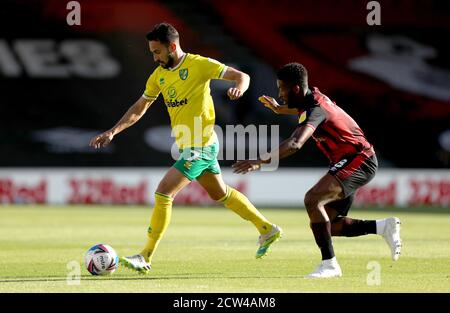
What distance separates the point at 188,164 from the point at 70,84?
19.0m

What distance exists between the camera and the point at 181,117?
11.1m

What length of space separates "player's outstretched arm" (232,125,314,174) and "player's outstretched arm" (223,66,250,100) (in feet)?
2.60

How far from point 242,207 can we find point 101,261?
1.97 m

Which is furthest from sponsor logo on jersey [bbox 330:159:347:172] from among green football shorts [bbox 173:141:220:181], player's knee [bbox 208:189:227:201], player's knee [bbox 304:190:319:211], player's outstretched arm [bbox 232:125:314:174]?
player's knee [bbox 208:189:227:201]

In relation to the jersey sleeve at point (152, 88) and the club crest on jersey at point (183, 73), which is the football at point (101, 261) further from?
the club crest on jersey at point (183, 73)

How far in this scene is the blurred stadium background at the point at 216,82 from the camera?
95.7 ft

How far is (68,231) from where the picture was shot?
17.4 meters

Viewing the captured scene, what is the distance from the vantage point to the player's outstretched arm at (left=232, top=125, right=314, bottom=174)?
29.9 feet

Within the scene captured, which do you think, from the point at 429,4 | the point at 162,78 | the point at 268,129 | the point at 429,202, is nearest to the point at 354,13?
the point at 429,4

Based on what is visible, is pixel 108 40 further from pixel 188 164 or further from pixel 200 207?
pixel 188 164

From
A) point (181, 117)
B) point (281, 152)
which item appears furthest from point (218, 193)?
point (281, 152)

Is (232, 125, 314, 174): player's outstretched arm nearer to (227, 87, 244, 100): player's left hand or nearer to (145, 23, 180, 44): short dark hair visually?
(227, 87, 244, 100): player's left hand

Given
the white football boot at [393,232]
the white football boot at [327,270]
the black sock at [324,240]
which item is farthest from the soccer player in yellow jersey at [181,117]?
the white football boot at [393,232]

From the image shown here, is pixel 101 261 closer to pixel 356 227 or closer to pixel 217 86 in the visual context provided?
pixel 356 227
